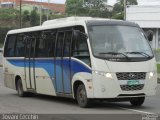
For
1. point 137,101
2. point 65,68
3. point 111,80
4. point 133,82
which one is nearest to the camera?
point 111,80

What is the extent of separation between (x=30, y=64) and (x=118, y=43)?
5143mm

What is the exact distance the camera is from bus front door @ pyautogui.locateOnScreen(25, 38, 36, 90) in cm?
2014

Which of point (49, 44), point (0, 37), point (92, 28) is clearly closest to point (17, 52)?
point (49, 44)

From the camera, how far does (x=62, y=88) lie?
1750 centimetres

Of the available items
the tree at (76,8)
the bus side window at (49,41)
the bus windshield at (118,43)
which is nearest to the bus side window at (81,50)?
the bus windshield at (118,43)

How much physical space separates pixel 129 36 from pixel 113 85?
6.07 feet

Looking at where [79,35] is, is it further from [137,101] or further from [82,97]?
[137,101]

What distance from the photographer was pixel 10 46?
22.5 metres

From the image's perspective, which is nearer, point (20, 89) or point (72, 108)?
point (72, 108)

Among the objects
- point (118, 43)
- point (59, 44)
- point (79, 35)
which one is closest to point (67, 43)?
point (59, 44)

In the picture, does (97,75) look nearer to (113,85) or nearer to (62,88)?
(113,85)

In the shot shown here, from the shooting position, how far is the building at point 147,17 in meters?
66.9

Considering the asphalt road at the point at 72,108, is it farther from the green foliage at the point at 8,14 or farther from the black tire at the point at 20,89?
the green foliage at the point at 8,14

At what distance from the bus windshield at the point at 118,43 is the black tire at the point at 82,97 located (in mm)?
1169
